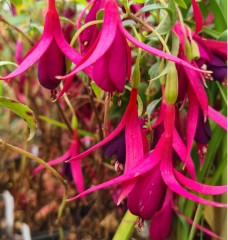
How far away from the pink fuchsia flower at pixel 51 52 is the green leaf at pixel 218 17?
0.81 feet

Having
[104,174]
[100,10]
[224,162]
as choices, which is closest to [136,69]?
[100,10]

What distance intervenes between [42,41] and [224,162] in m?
0.31

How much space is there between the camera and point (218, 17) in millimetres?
578

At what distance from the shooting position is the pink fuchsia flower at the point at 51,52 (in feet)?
1.15

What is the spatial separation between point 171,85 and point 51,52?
0.09 metres

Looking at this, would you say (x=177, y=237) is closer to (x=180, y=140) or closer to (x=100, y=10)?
(x=180, y=140)

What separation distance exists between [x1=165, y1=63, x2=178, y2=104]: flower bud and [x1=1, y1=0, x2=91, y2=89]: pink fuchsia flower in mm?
64

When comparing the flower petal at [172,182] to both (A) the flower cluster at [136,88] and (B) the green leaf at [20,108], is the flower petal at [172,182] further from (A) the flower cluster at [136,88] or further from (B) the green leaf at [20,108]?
(B) the green leaf at [20,108]

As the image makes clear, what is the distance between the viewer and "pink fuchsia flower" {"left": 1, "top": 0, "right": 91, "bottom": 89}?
35 cm

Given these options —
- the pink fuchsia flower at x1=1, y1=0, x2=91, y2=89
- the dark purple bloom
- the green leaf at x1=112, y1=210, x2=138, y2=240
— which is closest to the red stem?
the pink fuchsia flower at x1=1, y1=0, x2=91, y2=89

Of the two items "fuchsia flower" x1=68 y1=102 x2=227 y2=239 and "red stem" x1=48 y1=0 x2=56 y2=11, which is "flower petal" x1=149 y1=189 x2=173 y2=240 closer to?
"fuchsia flower" x1=68 y1=102 x2=227 y2=239

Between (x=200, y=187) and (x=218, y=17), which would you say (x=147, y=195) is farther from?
(x=218, y=17)

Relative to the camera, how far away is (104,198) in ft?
2.54

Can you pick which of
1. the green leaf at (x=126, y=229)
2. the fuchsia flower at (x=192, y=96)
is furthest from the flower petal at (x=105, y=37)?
the green leaf at (x=126, y=229)
